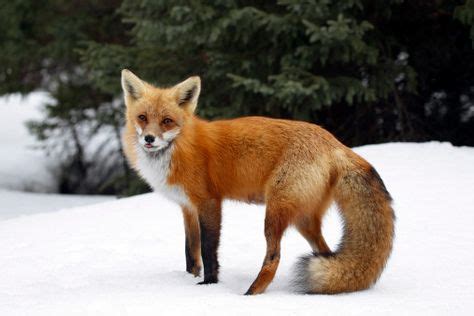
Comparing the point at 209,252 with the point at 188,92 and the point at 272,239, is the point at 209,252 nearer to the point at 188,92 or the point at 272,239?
the point at 272,239

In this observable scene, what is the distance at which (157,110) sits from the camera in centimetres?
450

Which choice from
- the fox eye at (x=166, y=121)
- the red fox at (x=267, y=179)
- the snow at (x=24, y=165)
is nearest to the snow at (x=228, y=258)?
the red fox at (x=267, y=179)

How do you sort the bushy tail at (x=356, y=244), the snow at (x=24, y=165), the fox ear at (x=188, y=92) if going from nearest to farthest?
the bushy tail at (x=356, y=244) → the fox ear at (x=188, y=92) → the snow at (x=24, y=165)

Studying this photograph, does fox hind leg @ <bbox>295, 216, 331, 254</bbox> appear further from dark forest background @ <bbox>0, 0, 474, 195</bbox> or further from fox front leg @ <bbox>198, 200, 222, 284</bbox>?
dark forest background @ <bbox>0, 0, 474, 195</bbox>

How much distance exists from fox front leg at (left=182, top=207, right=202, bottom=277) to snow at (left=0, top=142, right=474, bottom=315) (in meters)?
0.09

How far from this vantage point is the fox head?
443cm

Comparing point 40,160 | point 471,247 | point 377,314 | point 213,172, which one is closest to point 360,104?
point 471,247

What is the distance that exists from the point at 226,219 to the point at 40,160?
34.5 feet

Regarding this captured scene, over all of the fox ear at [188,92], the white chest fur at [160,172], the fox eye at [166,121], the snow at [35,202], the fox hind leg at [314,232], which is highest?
the fox ear at [188,92]

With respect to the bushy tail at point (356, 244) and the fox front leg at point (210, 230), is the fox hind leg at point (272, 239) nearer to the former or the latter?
the bushy tail at point (356, 244)

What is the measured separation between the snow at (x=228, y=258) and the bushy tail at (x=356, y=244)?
102mm

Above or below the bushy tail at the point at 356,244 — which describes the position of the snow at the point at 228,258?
below

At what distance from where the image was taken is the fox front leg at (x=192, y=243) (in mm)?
4887

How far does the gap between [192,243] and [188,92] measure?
1113 mm
